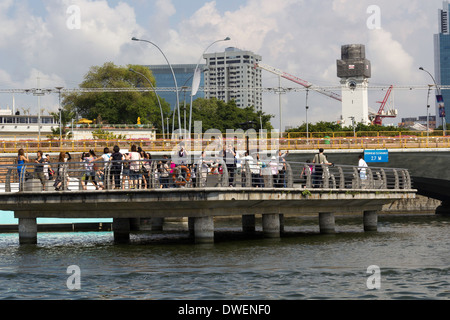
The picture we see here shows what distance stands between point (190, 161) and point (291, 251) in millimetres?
A: 4942

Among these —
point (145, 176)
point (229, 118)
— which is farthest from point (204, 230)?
point (229, 118)

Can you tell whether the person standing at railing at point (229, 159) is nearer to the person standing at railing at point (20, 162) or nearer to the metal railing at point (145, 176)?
the metal railing at point (145, 176)

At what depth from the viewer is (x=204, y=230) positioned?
28.6 metres

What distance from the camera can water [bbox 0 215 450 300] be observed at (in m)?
17.6

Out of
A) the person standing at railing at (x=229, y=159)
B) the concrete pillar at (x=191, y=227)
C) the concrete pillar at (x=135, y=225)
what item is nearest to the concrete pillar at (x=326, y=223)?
the concrete pillar at (x=191, y=227)

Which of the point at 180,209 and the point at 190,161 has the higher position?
the point at 190,161

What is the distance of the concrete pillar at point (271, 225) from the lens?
31.7m

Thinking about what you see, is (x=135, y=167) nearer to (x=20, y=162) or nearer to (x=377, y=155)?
(x=20, y=162)

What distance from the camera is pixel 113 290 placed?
Result: 59.5ft

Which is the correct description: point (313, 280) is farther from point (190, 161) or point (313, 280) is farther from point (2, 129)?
point (2, 129)

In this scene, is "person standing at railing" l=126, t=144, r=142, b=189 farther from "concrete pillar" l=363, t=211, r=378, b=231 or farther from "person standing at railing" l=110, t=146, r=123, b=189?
"concrete pillar" l=363, t=211, r=378, b=231

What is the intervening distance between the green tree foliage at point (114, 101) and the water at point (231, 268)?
10085cm

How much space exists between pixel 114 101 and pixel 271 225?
104 metres

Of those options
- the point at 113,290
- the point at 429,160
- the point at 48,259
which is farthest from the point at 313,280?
the point at 429,160
